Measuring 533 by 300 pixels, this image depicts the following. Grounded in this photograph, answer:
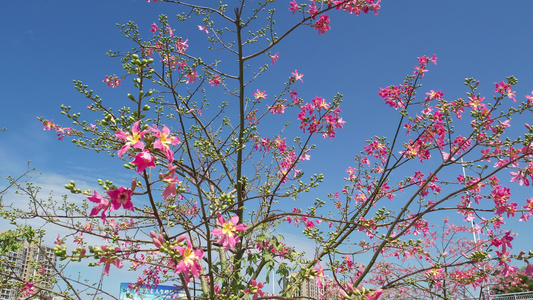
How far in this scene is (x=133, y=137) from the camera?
119 centimetres

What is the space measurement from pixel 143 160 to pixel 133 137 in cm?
11

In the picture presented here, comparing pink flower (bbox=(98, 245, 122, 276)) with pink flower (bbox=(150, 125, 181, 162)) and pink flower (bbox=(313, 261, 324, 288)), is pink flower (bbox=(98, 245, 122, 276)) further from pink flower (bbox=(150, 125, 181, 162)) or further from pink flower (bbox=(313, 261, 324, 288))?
pink flower (bbox=(313, 261, 324, 288))

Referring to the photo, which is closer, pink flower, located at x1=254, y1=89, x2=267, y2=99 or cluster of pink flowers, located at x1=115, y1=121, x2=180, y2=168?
cluster of pink flowers, located at x1=115, y1=121, x2=180, y2=168

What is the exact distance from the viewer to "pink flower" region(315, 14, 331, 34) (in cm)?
296

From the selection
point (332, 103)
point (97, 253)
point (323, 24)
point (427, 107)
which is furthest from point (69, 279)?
point (427, 107)

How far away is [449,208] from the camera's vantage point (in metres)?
2.74

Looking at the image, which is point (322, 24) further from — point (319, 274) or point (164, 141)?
point (164, 141)

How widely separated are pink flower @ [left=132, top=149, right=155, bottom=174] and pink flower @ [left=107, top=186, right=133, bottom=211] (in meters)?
0.17

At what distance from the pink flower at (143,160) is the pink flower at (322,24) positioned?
90.7 inches

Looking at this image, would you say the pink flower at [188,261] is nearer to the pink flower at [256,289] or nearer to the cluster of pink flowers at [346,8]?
the pink flower at [256,289]

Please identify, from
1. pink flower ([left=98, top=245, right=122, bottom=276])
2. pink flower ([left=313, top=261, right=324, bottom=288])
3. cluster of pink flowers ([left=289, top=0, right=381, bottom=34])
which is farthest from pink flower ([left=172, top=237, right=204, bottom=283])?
cluster of pink flowers ([left=289, top=0, right=381, bottom=34])

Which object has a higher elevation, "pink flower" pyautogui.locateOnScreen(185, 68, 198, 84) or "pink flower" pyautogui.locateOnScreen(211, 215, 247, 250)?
"pink flower" pyautogui.locateOnScreen(185, 68, 198, 84)

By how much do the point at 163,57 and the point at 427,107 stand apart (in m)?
2.53

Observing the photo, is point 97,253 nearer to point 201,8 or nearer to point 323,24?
point 201,8
